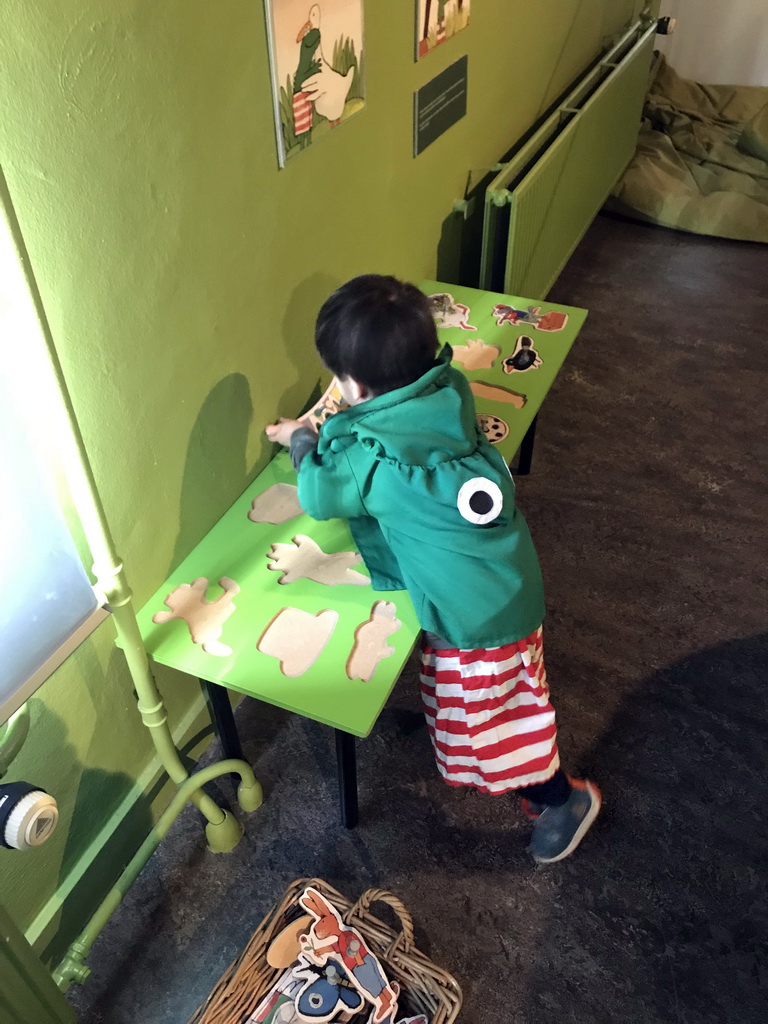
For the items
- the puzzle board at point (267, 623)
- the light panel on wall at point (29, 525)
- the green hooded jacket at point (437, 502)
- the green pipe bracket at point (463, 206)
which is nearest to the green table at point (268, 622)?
the puzzle board at point (267, 623)

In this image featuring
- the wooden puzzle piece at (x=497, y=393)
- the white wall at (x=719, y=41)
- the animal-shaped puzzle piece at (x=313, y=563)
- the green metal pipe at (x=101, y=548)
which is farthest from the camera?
the white wall at (x=719, y=41)

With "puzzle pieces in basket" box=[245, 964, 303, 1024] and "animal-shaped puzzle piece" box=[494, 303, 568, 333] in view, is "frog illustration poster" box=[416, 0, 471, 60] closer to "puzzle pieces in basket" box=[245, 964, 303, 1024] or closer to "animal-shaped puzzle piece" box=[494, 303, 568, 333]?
"animal-shaped puzzle piece" box=[494, 303, 568, 333]

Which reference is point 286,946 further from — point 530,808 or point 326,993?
point 530,808

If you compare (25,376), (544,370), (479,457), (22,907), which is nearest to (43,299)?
→ (25,376)

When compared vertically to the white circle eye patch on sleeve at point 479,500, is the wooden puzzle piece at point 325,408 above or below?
below

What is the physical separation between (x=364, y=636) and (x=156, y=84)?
84cm

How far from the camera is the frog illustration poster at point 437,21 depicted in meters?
1.69

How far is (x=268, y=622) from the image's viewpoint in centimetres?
129

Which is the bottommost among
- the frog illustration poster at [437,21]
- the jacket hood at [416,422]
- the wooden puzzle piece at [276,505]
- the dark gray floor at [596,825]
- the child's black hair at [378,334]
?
the dark gray floor at [596,825]

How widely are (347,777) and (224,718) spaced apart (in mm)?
262

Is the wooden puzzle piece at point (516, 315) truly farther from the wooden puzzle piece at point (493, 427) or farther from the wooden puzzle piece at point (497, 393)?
the wooden puzzle piece at point (493, 427)

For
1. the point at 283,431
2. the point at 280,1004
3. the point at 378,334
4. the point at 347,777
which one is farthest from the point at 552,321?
the point at 280,1004

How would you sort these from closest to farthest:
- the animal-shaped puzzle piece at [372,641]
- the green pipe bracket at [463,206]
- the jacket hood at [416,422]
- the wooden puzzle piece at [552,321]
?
the jacket hood at [416,422] → the animal-shaped puzzle piece at [372,641] → the wooden puzzle piece at [552,321] → the green pipe bracket at [463,206]

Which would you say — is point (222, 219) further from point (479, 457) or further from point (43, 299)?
point (479, 457)
